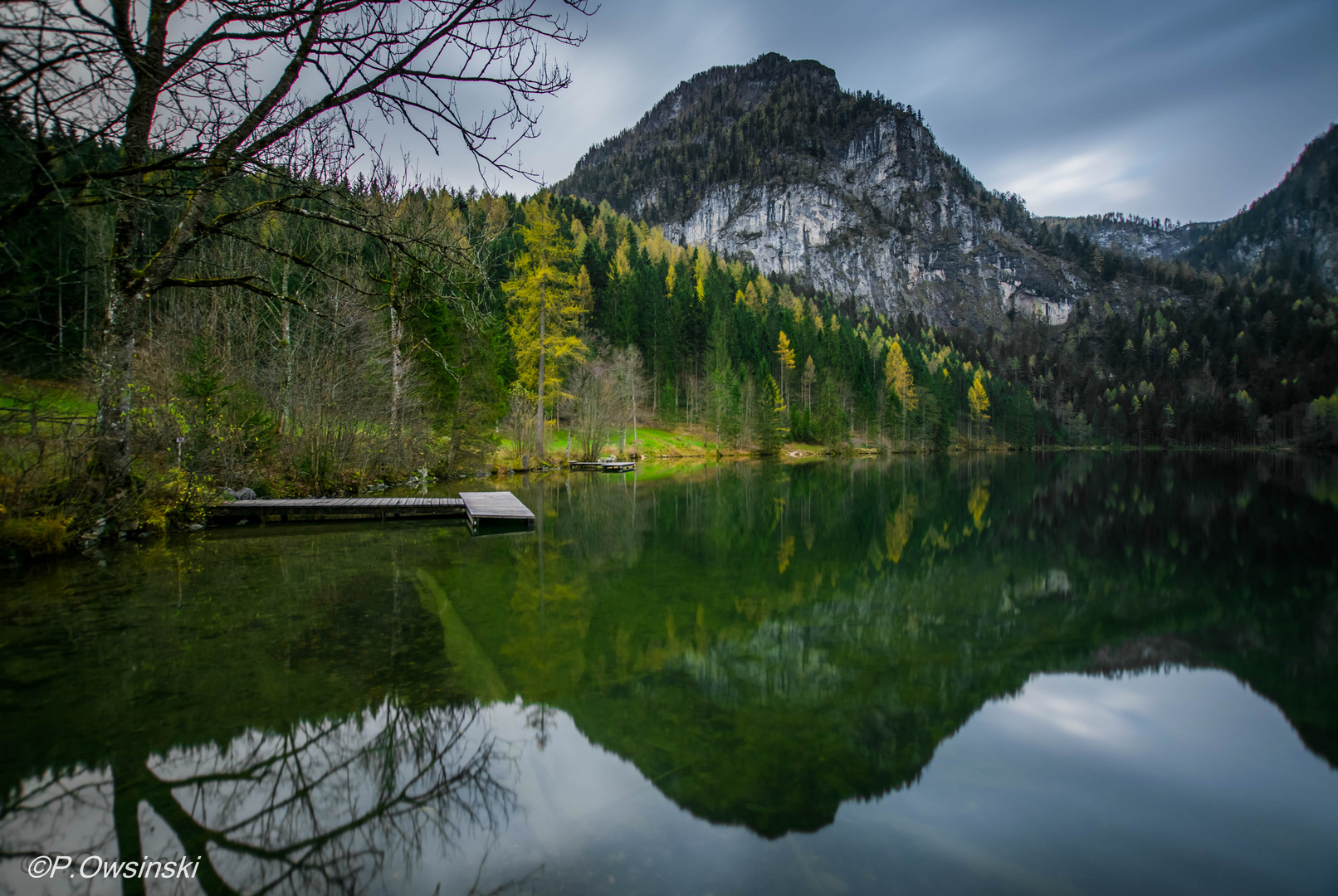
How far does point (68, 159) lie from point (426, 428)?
710 inches

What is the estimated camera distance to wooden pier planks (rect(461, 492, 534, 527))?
1204 centimetres

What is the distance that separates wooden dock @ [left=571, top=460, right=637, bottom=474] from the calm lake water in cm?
2200

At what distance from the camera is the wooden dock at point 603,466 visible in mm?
30844

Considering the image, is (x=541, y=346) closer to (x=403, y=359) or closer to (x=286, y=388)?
(x=403, y=359)

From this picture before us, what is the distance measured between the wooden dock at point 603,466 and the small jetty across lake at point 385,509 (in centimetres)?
1615

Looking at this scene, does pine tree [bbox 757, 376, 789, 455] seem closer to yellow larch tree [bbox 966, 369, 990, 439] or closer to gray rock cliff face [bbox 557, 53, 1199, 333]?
yellow larch tree [bbox 966, 369, 990, 439]

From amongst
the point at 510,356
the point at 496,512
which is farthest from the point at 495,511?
the point at 510,356

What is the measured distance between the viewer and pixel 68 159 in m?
3.92

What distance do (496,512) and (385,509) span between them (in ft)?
9.69

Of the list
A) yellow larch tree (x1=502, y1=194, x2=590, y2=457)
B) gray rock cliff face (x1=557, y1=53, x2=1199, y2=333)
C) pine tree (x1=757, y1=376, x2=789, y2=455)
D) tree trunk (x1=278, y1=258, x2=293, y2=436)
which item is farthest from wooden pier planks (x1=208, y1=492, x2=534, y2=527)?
gray rock cliff face (x1=557, y1=53, x2=1199, y2=333)

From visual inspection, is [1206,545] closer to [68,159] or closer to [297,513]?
[68,159]

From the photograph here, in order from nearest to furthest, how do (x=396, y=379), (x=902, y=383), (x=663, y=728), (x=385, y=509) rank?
(x=663, y=728) < (x=385, y=509) < (x=396, y=379) < (x=902, y=383)

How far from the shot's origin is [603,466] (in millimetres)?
31266

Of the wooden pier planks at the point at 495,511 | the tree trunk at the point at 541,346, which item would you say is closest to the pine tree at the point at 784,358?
the tree trunk at the point at 541,346
